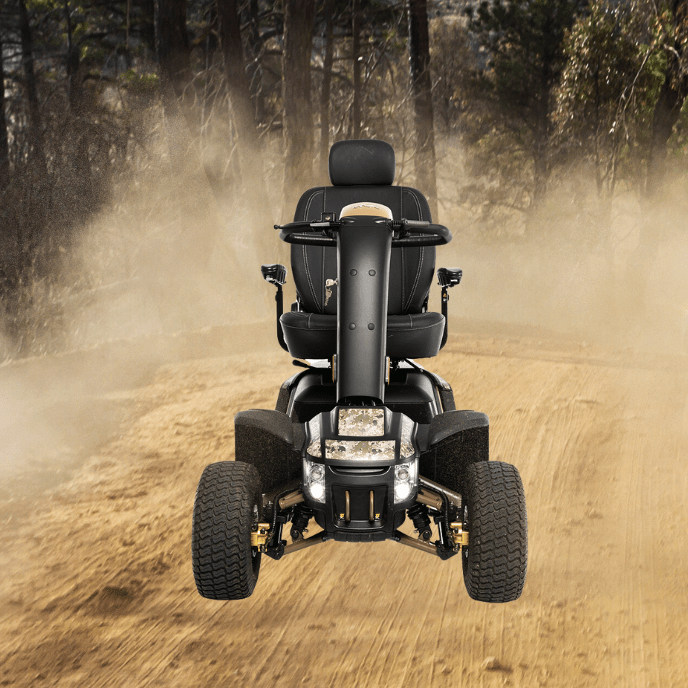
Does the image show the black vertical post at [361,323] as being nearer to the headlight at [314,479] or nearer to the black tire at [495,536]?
the headlight at [314,479]

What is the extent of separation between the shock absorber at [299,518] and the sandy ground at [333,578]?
318mm

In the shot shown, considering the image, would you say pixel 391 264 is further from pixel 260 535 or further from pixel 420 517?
pixel 260 535

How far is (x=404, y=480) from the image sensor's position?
2922 mm

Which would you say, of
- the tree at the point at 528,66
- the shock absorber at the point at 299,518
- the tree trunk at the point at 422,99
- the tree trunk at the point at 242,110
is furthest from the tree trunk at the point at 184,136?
the shock absorber at the point at 299,518

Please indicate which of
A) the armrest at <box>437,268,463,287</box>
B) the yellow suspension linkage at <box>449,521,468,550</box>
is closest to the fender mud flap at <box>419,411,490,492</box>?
the yellow suspension linkage at <box>449,521,468,550</box>

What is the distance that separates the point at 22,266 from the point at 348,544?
9.73 metres

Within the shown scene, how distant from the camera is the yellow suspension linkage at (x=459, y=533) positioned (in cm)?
292

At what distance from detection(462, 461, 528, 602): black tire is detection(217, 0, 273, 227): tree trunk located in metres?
9.66

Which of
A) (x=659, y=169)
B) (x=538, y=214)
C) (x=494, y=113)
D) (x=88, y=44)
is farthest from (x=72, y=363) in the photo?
(x=494, y=113)

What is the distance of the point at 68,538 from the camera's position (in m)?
3.99

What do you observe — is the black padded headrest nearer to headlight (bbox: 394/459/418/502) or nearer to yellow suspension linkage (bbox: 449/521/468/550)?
headlight (bbox: 394/459/418/502)

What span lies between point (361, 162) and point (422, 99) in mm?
11056

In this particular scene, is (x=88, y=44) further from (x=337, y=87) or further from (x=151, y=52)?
(x=337, y=87)

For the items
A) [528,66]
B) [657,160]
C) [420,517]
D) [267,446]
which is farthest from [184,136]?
[420,517]
